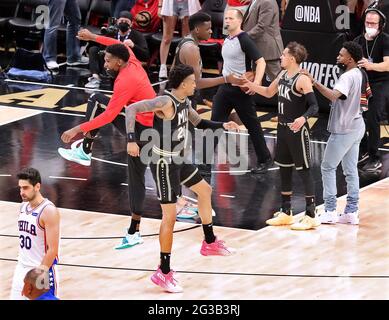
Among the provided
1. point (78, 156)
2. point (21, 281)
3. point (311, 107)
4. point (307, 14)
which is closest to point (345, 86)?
point (311, 107)

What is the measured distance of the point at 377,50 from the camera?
1391 centimetres

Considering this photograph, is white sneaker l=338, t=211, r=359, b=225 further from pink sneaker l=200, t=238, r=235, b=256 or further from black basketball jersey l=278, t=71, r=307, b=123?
pink sneaker l=200, t=238, r=235, b=256

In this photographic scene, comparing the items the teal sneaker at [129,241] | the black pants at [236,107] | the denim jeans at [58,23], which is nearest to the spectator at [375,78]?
the black pants at [236,107]

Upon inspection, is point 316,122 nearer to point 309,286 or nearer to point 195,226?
point 195,226

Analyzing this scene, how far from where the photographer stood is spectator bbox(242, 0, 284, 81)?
15.6m

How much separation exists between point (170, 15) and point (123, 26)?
1464 mm

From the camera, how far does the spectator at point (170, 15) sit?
18.3m

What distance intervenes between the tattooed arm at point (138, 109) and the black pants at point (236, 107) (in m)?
3.29

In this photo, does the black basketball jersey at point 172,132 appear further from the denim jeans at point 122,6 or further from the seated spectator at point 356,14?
the denim jeans at point 122,6

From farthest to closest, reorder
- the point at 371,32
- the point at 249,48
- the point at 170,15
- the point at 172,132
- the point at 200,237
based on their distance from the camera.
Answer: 1. the point at 170,15
2. the point at 371,32
3. the point at 249,48
4. the point at 200,237
5. the point at 172,132

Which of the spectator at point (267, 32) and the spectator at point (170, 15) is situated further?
the spectator at point (170, 15)

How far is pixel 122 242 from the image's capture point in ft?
36.6

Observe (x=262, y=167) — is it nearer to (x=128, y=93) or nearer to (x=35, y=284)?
(x=128, y=93)
